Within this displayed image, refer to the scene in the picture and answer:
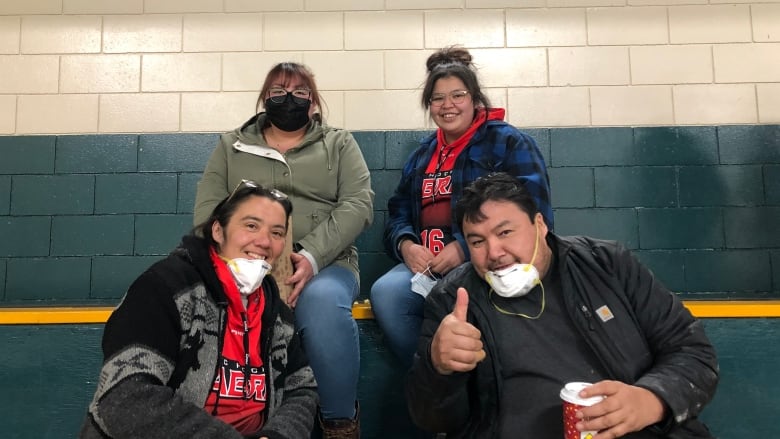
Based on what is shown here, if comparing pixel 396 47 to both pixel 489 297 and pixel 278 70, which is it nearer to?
pixel 278 70

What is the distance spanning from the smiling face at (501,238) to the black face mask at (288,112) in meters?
0.95

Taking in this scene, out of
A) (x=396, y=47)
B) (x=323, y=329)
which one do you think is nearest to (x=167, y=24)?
(x=396, y=47)

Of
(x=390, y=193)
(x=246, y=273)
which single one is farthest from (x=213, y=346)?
(x=390, y=193)

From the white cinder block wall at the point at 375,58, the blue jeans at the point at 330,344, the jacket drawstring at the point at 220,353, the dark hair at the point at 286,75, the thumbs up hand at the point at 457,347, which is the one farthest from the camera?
the white cinder block wall at the point at 375,58

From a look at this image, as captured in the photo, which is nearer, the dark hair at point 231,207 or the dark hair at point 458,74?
the dark hair at point 231,207

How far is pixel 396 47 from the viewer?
2.89 m

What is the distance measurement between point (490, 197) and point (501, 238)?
0.36 ft

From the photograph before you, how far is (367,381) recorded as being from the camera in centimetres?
190

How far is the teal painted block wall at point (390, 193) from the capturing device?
2.73 metres

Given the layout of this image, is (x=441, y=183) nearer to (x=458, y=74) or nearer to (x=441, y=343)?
(x=458, y=74)

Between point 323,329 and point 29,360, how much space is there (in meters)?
Answer: 1.15

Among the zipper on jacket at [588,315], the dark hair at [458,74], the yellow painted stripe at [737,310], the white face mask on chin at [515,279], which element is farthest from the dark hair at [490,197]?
the yellow painted stripe at [737,310]

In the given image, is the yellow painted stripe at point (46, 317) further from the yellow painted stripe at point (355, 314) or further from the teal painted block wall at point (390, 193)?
the teal painted block wall at point (390, 193)

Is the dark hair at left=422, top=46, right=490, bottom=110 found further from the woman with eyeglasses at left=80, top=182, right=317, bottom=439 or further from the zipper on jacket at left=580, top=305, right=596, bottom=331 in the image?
the zipper on jacket at left=580, top=305, right=596, bottom=331
